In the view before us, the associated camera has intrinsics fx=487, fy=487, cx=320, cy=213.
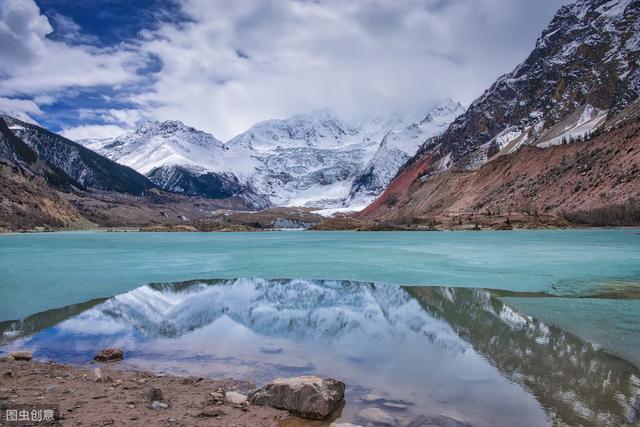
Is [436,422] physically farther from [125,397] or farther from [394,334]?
[394,334]

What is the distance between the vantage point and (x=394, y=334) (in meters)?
19.6

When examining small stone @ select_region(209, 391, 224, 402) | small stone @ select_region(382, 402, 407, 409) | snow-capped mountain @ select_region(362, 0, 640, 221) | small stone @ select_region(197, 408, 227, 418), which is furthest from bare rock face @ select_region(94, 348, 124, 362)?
snow-capped mountain @ select_region(362, 0, 640, 221)

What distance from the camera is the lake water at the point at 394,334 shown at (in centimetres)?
1218

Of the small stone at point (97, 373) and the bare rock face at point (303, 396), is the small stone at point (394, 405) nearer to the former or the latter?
the bare rock face at point (303, 396)

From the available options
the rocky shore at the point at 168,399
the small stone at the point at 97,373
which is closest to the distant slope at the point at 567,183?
the rocky shore at the point at 168,399

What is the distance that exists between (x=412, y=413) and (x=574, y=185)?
135481mm

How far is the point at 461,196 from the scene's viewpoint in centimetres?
17950

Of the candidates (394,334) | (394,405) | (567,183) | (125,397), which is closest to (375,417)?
(394,405)

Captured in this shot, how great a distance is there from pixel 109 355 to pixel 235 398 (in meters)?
6.12

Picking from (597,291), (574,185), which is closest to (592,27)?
(574,185)

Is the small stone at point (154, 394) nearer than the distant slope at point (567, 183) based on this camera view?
Yes

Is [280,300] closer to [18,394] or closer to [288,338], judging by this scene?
[288,338]

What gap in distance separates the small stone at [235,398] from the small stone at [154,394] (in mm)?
1547

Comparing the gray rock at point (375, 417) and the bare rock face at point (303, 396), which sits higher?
the bare rock face at point (303, 396)
